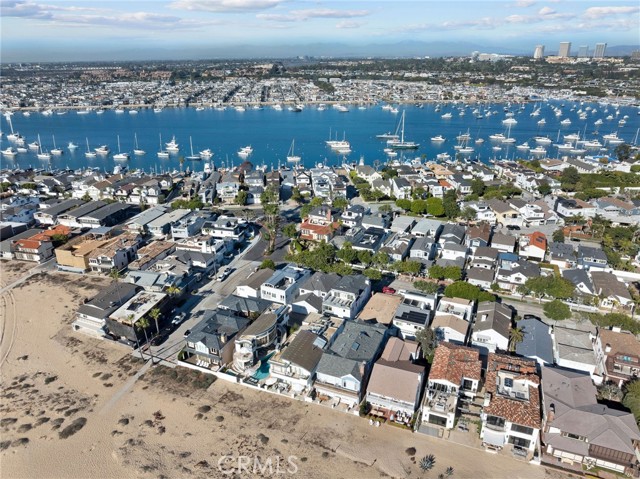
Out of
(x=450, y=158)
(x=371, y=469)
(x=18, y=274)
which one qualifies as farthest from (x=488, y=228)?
(x=18, y=274)

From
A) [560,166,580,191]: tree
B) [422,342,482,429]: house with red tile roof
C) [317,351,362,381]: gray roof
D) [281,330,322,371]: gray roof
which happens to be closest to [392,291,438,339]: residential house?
[422,342,482,429]: house with red tile roof

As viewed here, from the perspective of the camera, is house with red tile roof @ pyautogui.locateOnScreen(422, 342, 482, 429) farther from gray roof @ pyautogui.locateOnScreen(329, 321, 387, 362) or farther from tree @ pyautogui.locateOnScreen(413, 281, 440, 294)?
tree @ pyautogui.locateOnScreen(413, 281, 440, 294)

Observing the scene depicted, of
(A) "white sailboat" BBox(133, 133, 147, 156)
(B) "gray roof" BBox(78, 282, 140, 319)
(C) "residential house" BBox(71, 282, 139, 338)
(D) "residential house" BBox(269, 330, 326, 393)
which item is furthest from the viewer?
(A) "white sailboat" BBox(133, 133, 147, 156)

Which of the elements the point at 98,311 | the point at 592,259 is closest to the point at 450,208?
the point at 592,259

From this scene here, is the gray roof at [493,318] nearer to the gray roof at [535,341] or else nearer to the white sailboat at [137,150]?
the gray roof at [535,341]

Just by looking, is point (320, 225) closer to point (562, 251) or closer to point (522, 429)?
point (562, 251)

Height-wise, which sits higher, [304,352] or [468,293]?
[468,293]

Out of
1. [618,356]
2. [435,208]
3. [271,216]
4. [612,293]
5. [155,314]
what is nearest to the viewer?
[618,356]
